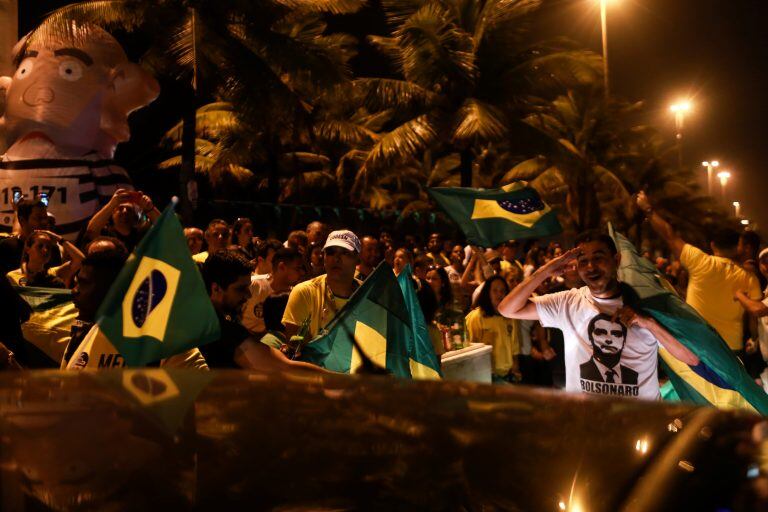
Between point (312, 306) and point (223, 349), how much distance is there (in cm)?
201

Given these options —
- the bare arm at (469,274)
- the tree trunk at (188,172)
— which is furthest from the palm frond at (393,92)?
the bare arm at (469,274)

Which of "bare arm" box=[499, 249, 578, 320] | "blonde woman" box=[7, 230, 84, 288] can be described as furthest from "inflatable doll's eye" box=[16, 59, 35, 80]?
"bare arm" box=[499, 249, 578, 320]

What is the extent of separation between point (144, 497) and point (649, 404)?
3.17 feet

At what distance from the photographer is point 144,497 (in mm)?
1194

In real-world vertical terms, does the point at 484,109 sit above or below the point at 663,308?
above

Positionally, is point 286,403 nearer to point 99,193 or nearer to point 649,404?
point 649,404

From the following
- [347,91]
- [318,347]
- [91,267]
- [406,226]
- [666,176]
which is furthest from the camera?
[666,176]

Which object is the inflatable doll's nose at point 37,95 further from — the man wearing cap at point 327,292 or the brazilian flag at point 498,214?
the man wearing cap at point 327,292

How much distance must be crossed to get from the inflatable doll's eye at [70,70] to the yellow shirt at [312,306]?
946 cm

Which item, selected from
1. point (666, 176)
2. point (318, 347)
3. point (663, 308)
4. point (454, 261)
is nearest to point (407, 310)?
point (318, 347)

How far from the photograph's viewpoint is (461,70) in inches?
819

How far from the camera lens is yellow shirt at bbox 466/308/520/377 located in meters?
8.97

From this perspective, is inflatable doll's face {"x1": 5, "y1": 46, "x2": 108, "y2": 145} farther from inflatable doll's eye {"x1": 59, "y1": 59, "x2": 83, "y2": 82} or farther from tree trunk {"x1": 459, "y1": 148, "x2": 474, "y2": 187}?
tree trunk {"x1": 459, "y1": 148, "x2": 474, "y2": 187}

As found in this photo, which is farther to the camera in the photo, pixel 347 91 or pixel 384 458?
pixel 347 91
